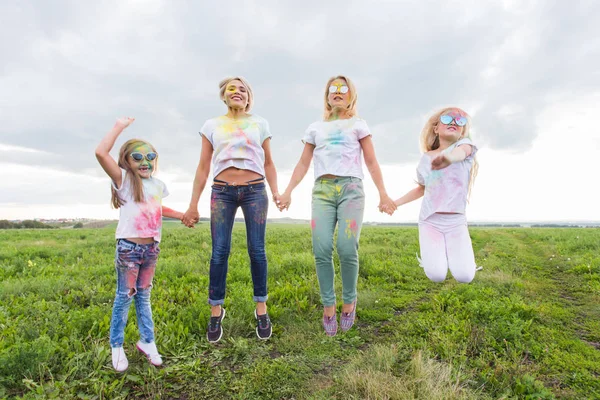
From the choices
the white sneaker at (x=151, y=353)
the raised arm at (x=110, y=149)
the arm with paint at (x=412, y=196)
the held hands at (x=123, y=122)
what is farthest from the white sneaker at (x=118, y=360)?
the arm with paint at (x=412, y=196)

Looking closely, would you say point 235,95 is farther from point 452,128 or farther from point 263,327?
point 263,327

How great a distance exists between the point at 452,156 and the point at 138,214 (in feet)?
12.1

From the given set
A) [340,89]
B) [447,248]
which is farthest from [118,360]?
[340,89]

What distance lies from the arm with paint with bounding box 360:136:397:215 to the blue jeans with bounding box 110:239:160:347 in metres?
3.00

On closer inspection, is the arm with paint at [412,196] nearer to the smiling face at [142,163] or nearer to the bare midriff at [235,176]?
the bare midriff at [235,176]

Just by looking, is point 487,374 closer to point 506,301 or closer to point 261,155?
point 506,301

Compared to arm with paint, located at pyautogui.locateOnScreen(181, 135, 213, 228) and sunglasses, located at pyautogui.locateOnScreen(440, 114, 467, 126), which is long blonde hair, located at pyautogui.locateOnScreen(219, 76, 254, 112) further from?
sunglasses, located at pyautogui.locateOnScreen(440, 114, 467, 126)

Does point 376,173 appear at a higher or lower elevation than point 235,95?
lower

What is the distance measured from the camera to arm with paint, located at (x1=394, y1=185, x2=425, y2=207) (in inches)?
182

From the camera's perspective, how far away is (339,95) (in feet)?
16.3

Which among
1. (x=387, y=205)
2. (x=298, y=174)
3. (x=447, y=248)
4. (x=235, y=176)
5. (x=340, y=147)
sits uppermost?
(x=340, y=147)

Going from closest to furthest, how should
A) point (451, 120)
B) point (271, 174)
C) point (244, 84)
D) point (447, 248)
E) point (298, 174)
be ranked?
point (447, 248), point (451, 120), point (244, 84), point (271, 174), point (298, 174)

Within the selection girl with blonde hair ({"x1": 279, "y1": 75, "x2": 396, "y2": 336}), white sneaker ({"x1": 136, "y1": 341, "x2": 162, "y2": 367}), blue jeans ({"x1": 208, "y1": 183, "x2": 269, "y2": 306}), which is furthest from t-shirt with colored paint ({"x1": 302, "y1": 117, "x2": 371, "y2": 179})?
white sneaker ({"x1": 136, "y1": 341, "x2": 162, "y2": 367})

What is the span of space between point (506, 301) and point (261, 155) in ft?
16.8
